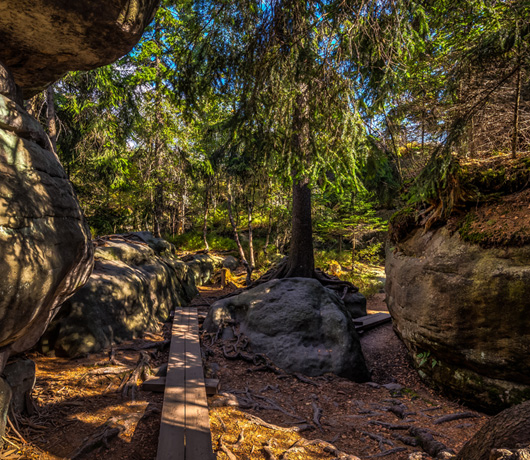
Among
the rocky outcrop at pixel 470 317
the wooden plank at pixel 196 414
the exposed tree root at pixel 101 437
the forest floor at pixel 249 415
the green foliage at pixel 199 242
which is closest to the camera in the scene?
the wooden plank at pixel 196 414

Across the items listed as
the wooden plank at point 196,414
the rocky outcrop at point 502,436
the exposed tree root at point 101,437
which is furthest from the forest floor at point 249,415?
the rocky outcrop at point 502,436

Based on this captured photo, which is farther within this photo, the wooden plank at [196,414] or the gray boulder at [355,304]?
the gray boulder at [355,304]

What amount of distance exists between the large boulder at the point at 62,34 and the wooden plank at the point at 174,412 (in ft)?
14.9

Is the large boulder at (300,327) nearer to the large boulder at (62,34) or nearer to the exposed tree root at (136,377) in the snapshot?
the exposed tree root at (136,377)

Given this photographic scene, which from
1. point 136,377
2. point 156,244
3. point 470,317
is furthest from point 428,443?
point 156,244

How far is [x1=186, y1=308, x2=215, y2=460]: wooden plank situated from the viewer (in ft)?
9.07

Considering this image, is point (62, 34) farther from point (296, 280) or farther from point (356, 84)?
point (296, 280)

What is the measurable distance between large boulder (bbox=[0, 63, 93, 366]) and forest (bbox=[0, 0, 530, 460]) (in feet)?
0.07

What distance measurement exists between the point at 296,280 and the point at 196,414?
5.03 metres

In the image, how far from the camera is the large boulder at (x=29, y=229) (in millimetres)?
2553

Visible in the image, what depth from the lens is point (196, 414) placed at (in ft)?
11.0

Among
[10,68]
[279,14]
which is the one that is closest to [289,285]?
[279,14]

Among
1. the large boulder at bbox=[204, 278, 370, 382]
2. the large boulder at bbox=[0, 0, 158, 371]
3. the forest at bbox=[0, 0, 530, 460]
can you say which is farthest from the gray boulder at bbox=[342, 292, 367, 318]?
the large boulder at bbox=[0, 0, 158, 371]

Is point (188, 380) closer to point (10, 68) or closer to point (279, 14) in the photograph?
point (10, 68)
